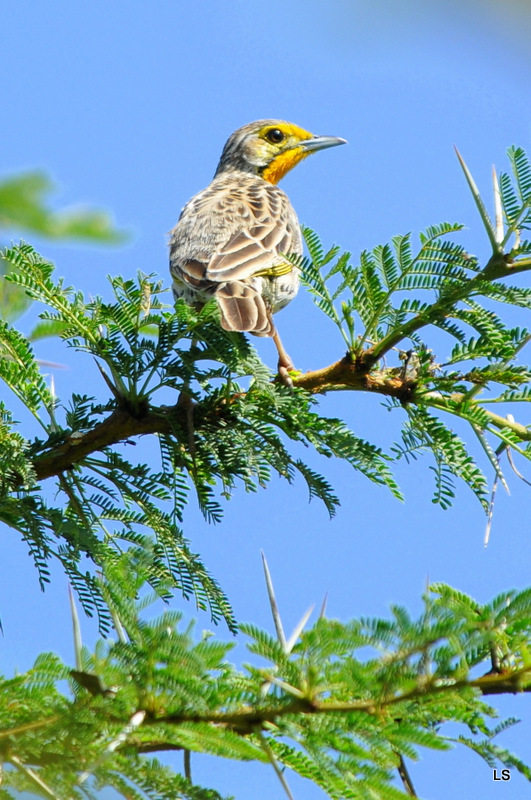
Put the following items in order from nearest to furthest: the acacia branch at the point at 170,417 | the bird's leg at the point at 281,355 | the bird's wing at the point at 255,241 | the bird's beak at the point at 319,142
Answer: the acacia branch at the point at 170,417
the bird's leg at the point at 281,355
the bird's wing at the point at 255,241
the bird's beak at the point at 319,142

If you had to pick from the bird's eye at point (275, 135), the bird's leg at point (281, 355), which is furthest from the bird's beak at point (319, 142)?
the bird's leg at point (281, 355)

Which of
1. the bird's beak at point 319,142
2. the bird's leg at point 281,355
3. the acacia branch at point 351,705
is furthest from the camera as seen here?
the bird's beak at point 319,142

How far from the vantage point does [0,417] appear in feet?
11.3

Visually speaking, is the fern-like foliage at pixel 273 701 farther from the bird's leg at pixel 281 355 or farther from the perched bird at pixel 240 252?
the bird's leg at pixel 281 355

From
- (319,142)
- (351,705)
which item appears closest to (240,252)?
(319,142)

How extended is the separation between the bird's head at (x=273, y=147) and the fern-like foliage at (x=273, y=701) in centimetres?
775

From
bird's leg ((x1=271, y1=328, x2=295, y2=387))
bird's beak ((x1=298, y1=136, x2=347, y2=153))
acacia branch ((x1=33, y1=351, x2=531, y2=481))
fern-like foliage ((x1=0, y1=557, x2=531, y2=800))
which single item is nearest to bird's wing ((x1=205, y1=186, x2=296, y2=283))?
bird's leg ((x1=271, y1=328, x2=295, y2=387))

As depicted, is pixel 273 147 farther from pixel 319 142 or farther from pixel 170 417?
pixel 170 417

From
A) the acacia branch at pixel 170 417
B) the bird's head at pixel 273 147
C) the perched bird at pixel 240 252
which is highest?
the bird's head at pixel 273 147

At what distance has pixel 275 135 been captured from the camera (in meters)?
9.27

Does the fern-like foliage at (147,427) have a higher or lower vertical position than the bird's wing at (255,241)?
lower

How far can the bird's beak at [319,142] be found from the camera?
909 cm

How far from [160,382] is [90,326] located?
1.13ft

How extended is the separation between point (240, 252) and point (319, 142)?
3.86m
